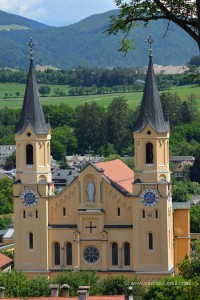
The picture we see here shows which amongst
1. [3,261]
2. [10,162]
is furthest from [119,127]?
[3,261]

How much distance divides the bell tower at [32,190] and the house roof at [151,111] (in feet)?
14.1

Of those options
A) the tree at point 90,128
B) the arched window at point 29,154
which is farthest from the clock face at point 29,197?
the tree at point 90,128

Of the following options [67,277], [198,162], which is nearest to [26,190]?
[67,277]

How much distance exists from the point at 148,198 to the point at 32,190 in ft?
17.2

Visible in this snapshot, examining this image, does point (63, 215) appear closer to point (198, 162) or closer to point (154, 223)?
point (154, 223)

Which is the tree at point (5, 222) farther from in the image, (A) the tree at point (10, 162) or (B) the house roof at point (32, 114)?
(A) the tree at point (10, 162)

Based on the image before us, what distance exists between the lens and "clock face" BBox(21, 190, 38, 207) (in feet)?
186

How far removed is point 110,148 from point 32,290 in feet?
318

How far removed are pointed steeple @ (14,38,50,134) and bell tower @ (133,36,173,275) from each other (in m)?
4.39

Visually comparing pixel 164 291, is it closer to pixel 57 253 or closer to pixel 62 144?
pixel 57 253

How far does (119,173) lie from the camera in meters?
60.0

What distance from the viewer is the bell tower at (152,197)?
2158 inches

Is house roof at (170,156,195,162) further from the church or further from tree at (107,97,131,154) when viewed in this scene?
the church

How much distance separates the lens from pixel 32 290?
145ft
